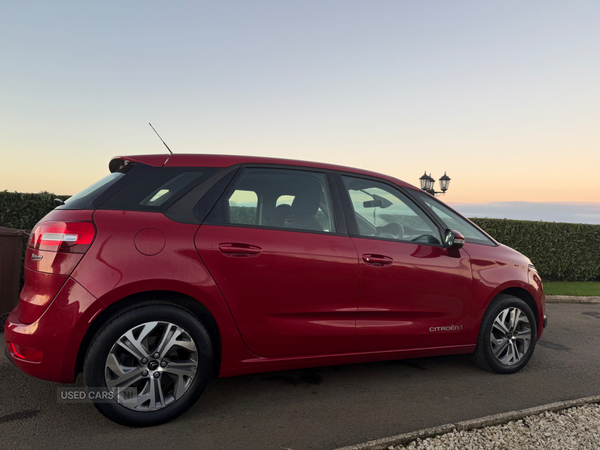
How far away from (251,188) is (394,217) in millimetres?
1246

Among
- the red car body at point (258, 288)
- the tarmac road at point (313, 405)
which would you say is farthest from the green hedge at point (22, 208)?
the red car body at point (258, 288)

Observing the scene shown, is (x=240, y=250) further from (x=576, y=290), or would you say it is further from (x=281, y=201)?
(x=576, y=290)

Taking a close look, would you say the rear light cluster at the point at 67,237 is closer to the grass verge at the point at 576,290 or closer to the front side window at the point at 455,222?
the front side window at the point at 455,222

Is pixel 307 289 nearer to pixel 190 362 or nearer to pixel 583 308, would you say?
pixel 190 362

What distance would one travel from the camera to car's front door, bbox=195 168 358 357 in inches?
116

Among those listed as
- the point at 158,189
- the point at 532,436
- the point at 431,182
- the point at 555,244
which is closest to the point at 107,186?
the point at 158,189

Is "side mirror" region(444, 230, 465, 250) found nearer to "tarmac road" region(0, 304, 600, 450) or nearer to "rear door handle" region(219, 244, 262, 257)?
"tarmac road" region(0, 304, 600, 450)

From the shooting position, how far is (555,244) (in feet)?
42.0

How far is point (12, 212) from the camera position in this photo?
277 inches

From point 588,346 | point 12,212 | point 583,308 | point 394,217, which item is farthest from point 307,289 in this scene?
point 583,308

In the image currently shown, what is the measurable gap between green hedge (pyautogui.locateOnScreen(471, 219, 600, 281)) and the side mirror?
9135mm

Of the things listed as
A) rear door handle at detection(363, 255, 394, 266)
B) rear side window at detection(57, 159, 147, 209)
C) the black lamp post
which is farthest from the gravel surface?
the black lamp post

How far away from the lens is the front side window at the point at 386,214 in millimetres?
3584

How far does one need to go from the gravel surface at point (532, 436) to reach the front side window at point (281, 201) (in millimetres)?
1550
